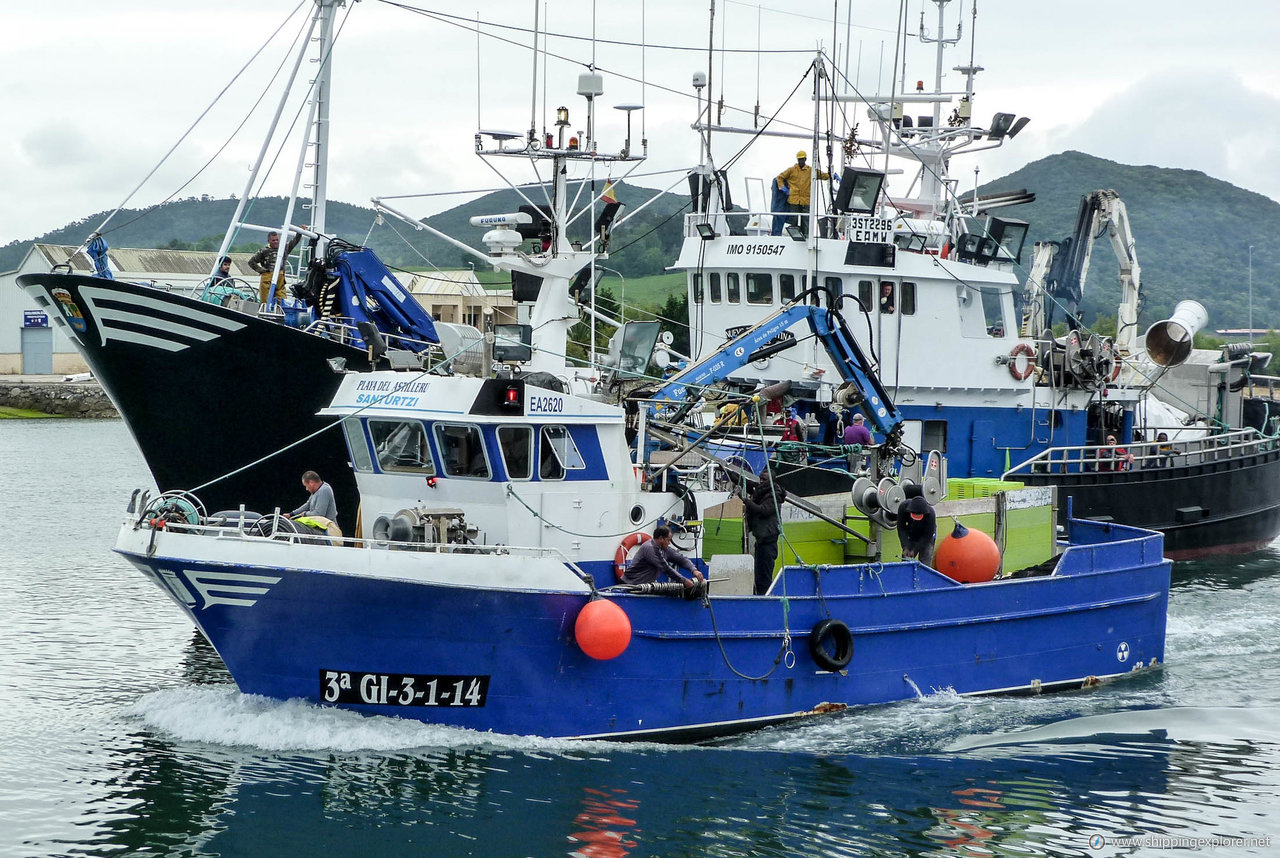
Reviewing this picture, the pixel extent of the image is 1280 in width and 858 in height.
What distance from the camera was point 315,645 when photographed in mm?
11398

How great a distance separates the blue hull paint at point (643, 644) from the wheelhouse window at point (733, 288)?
9203 mm

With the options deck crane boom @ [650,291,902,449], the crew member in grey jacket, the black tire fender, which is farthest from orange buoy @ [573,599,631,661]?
the crew member in grey jacket

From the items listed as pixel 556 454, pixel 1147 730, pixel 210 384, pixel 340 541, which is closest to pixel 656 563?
pixel 556 454

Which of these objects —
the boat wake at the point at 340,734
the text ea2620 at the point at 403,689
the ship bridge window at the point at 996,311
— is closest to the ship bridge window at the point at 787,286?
the ship bridge window at the point at 996,311

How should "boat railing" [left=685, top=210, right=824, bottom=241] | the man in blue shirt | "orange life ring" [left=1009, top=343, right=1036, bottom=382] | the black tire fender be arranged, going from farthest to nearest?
1. "orange life ring" [left=1009, top=343, right=1036, bottom=382]
2. "boat railing" [left=685, top=210, right=824, bottom=241]
3. the black tire fender
4. the man in blue shirt

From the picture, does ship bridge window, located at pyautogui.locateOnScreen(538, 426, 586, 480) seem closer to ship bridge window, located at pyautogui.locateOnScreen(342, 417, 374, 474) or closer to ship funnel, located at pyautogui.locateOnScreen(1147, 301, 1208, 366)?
ship bridge window, located at pyautogui.locateOnScreen(342, 417, 374, 474)

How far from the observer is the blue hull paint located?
1129cm

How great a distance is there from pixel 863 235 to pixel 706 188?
10.7 feet

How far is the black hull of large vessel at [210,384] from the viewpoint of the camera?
18.2 metres

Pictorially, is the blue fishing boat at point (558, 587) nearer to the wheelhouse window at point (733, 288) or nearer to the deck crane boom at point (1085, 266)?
the wheelhouse window at point (733, 288)

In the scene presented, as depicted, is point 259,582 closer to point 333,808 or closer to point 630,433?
point 333,808

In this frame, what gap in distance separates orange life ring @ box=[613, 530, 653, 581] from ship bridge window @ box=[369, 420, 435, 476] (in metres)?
1.87

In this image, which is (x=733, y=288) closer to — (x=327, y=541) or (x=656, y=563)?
(x=656, y=563)

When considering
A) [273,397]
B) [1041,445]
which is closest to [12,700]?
[273,397]
